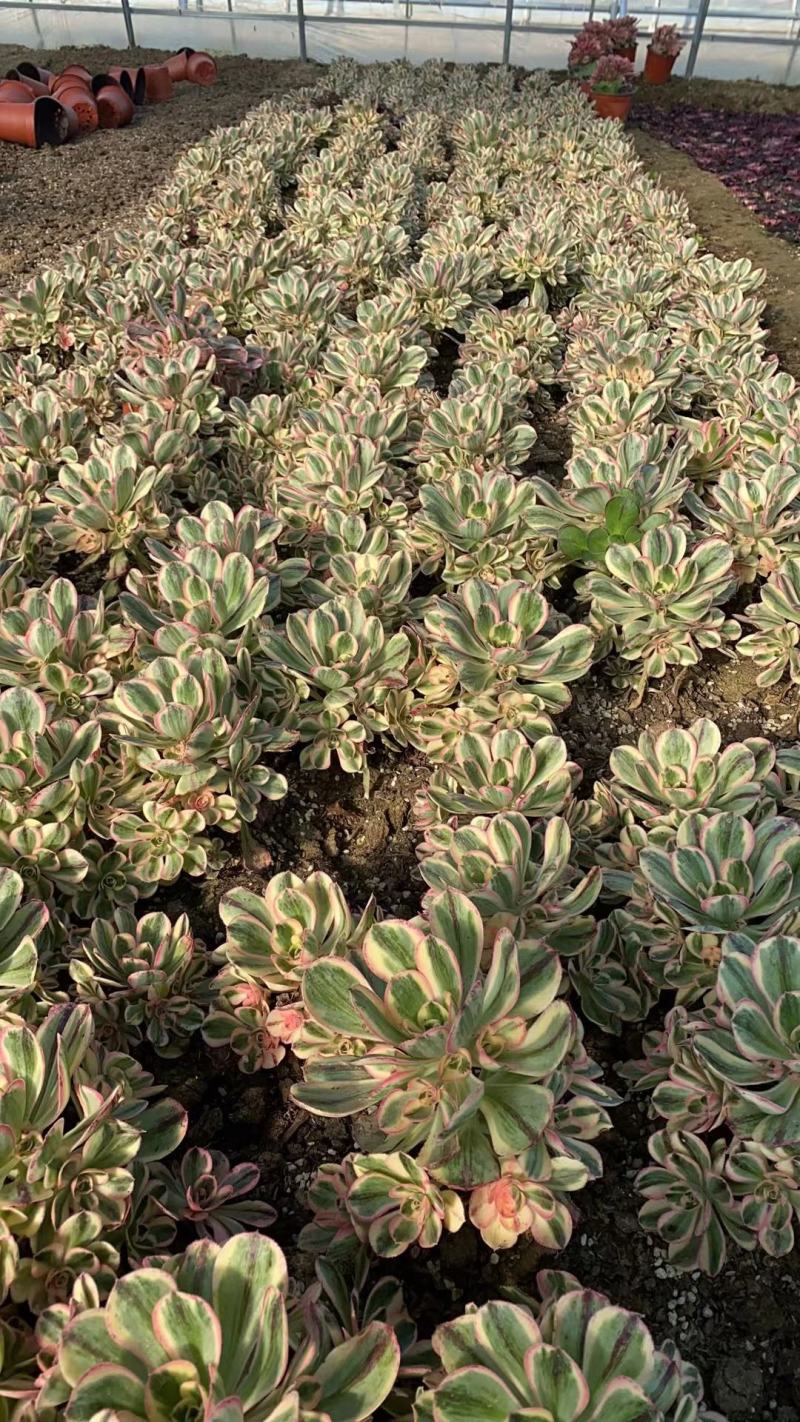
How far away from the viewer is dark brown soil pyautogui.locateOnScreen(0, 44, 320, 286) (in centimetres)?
540

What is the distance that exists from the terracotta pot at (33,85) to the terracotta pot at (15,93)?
0.37ft

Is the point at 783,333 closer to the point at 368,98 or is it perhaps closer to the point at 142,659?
the point at 142,659

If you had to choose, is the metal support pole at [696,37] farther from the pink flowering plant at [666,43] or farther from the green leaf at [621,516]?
the green leaf at [621,516]

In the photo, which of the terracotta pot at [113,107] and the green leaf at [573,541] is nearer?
the green leaf at [573,541]

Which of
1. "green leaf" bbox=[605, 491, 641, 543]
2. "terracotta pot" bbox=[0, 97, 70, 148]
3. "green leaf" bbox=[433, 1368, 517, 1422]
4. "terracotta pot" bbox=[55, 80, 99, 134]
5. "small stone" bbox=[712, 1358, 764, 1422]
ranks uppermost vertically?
"terracotta pot" bbox=[55, 80, 99, 134]

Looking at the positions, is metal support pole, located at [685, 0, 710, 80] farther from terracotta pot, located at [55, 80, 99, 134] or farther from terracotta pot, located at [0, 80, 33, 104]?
terracotta pot, located at [0, 80, 33, 104]

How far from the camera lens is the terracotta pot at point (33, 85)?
778 cm

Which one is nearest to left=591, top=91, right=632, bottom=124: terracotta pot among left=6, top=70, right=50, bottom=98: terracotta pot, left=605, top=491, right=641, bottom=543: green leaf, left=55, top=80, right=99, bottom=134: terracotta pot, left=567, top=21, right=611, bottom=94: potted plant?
left=567, top=21, right=611, bottom=94: potted plant

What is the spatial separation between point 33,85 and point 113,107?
0.83 m

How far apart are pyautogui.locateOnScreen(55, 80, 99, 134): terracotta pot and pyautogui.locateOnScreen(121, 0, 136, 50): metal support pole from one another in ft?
16.2

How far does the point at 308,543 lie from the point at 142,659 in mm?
703

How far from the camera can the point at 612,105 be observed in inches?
340

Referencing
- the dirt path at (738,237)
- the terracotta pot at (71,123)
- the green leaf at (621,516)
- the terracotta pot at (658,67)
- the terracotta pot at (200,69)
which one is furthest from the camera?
the terracotta pot at (658,67)

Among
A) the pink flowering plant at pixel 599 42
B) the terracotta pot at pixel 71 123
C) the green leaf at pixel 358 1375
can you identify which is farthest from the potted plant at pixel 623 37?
the green leaf at pixel 358 1375
